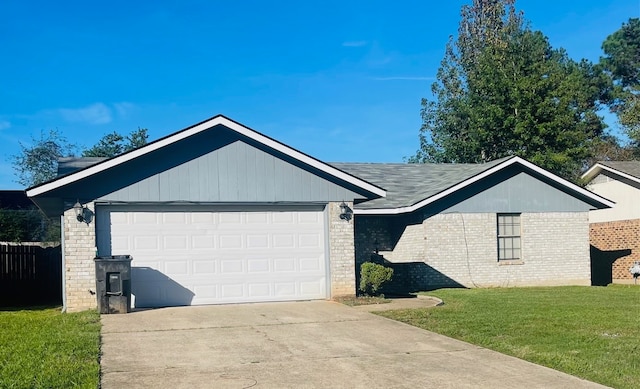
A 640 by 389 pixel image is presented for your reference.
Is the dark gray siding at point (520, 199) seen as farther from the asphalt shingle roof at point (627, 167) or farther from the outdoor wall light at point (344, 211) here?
the asphalt shingle roof at point (627, 167)

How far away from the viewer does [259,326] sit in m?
11.8

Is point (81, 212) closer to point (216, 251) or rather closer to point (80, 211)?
point (80, 211)

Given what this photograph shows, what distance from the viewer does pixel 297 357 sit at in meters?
8.96

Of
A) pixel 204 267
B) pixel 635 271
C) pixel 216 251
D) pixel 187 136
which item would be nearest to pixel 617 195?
pixel 635 271

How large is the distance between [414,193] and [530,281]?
459 centimetres

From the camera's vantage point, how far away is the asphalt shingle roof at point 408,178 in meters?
20.3

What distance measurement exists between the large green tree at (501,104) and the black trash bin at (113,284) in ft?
76.1

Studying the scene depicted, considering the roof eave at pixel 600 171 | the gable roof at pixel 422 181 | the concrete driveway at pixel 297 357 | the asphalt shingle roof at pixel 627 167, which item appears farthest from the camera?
the asphalt shingle roof at pixel 627 167

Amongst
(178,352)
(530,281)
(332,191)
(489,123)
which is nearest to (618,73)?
(489,123)

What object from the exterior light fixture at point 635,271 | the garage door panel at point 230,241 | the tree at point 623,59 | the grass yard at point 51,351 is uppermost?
the tree at point 623,59

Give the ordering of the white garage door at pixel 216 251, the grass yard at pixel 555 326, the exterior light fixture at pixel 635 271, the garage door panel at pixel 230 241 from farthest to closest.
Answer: the exterior light fixture at pixel 635 271, the garage door panel at pixel 230 241, the white garage door at pixel 216 251, the grass yard at pixel 555 326

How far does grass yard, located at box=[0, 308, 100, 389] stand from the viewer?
7430 mm

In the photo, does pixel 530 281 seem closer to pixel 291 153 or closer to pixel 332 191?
pixel 332 191

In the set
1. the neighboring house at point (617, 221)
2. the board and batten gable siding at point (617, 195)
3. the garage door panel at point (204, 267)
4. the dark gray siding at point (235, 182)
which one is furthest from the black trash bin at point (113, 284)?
the board and batten gable siding at point (617, 195)
